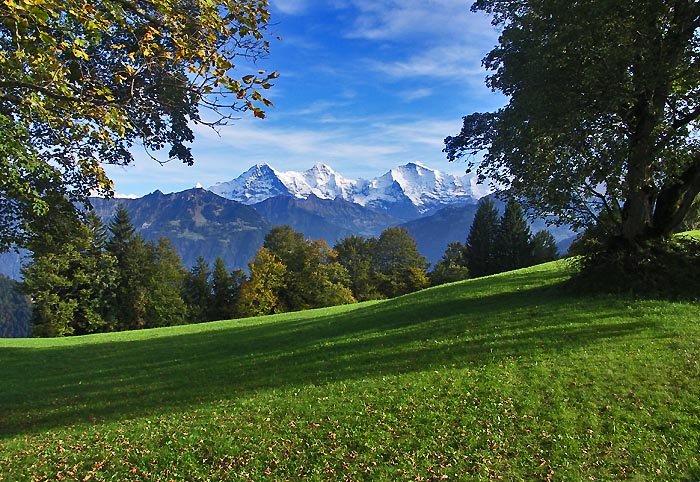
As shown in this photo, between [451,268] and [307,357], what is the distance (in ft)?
224

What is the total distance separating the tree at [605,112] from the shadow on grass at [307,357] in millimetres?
4832

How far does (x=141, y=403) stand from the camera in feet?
46.0

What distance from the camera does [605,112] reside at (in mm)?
16531

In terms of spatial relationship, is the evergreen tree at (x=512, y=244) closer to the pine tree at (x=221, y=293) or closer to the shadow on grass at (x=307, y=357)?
the pine tree at (x=221, y=293)

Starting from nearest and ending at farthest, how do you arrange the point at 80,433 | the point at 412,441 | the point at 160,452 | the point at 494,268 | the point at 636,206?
the point at 412,441, the point at 160,452, the point at 80,433, the point at 636,206, the point at 494,268

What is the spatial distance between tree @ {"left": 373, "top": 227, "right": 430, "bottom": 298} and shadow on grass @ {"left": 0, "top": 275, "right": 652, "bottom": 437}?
188 feet

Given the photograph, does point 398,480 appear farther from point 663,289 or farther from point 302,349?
point 663,289

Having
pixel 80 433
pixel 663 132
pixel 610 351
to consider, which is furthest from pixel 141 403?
pixel 663 132

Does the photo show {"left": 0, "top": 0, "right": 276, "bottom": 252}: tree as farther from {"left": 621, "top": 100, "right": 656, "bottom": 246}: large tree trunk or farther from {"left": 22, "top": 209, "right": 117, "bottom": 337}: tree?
{"left": 22, "top": 209, "right": 117, "bottom": 337}: tree

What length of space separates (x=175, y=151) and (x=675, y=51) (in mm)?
19250

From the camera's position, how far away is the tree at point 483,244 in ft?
269

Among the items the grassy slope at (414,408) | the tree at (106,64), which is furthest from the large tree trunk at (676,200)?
the tree at (106,64)

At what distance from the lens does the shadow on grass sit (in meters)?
13.6

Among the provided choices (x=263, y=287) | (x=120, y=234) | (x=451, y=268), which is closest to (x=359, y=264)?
(x=451, y=268)
